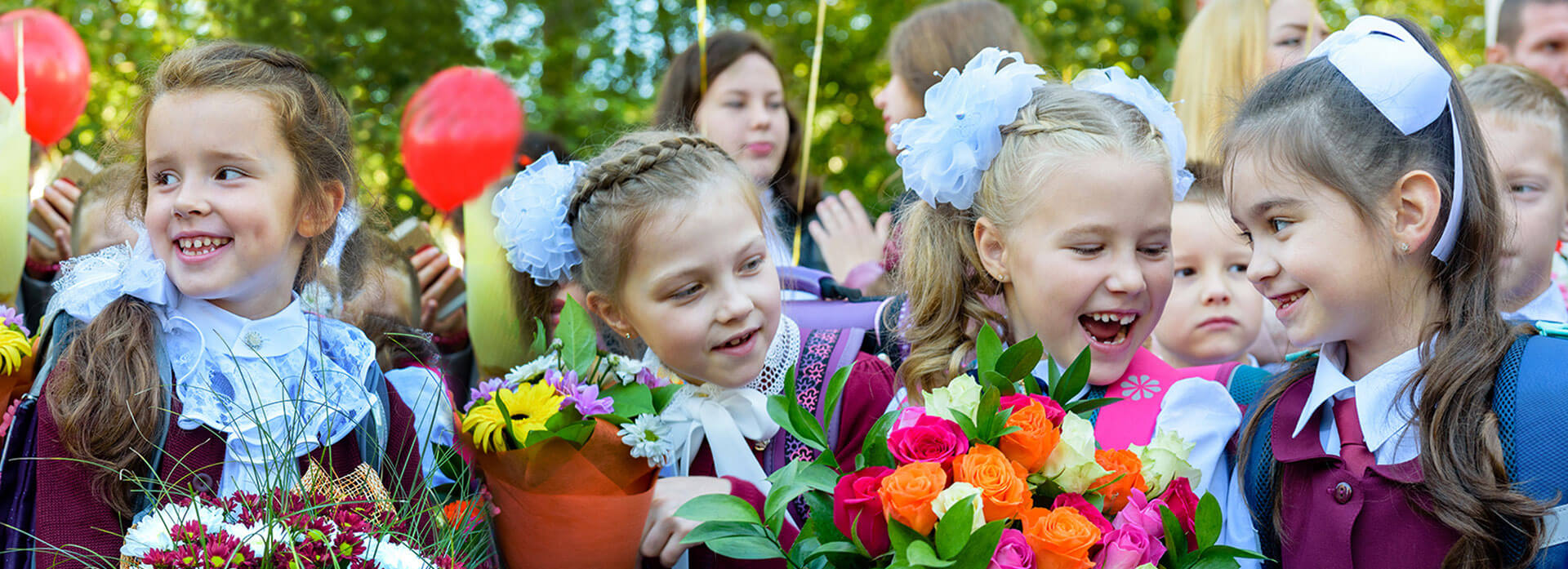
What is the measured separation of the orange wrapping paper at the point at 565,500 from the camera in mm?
1956

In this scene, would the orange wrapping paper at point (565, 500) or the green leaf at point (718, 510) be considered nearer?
the green leaf at point (718, 510)

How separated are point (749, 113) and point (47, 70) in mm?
2642

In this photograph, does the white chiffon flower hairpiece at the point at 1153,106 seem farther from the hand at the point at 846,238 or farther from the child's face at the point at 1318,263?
the hand at the point at 846,238

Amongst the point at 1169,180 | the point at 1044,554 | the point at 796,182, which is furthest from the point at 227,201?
the point at 796,182

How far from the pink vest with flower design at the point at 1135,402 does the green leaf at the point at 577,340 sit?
0.99 metres

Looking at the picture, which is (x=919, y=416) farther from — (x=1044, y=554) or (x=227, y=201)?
(x=227, y=201)

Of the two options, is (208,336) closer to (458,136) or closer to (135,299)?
(135,299)

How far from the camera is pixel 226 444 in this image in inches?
82.7

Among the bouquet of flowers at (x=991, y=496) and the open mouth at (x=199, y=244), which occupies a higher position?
the open mouth at (x=199, y=244)

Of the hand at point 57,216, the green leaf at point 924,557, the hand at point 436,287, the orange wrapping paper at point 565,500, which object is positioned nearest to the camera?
the green leaf at point 924,557

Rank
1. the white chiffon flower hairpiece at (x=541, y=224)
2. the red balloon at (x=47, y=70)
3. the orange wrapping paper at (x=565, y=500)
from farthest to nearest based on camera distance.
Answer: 1. the red balloon at (x=47, y=70)
2. the white chiffon flower hairpiece at (x=541, y=224)
3. the orange wrapping paper at (x=565, y=500)

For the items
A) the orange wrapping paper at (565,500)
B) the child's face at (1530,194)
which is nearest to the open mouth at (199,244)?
the orange wrapping paper at (565,500)

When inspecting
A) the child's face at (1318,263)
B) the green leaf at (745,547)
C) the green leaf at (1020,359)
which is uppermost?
the child's face at (1318,263)

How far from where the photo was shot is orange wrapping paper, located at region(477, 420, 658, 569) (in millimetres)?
1956
